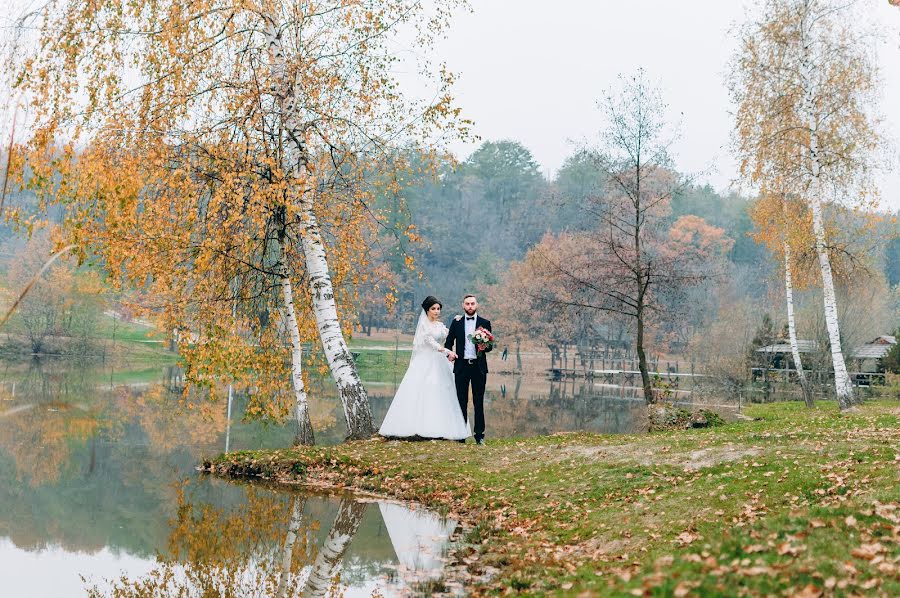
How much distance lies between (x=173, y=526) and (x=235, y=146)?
265 inches

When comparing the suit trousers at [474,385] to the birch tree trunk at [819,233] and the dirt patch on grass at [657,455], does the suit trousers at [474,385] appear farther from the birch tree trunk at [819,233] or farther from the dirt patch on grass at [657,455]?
the birch tree trunk at [819,233]

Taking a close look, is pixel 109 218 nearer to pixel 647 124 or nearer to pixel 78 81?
pixel 78 81

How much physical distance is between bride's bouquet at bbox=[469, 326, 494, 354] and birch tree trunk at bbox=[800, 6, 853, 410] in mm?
13027

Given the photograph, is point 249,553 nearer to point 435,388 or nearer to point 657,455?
point 657,455

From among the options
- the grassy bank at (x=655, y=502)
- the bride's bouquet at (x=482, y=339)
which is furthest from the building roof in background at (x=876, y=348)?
the bride's bouquet at (x=482, y=339)

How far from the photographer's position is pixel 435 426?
1497 cm

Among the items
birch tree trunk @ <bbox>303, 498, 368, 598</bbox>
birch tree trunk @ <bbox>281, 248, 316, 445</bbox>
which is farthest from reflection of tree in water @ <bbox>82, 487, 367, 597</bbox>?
birch tree trunk @ <bbox>281, 248, 316, 445</bbox>

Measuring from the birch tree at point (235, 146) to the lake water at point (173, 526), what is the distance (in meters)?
2.40

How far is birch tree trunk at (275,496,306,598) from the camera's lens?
24.3 feet

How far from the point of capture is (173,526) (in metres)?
10.0

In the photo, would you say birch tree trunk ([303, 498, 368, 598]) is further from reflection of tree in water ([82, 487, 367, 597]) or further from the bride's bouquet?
the bride's bouquet

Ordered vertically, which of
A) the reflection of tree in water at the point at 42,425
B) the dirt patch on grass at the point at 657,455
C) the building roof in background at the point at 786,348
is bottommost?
the reflection of tree in water at the point at 42,425

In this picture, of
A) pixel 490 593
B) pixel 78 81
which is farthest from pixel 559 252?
pixel 490 593

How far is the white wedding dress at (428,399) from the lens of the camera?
590 inches
